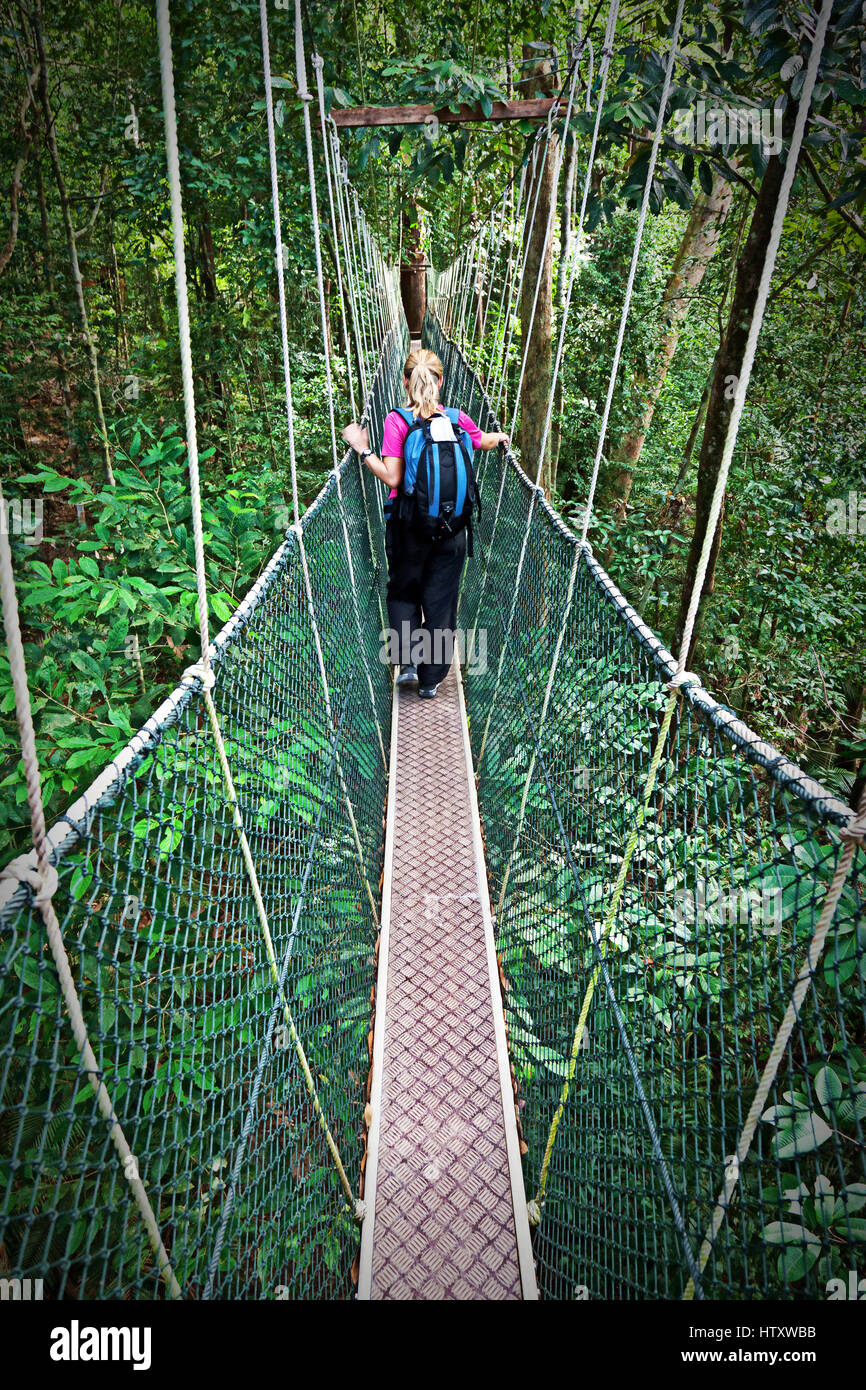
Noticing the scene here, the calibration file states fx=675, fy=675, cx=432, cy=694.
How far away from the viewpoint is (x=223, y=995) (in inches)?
42.6

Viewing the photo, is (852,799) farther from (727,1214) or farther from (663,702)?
(727,1214)

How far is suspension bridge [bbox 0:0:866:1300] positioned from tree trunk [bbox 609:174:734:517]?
289cm

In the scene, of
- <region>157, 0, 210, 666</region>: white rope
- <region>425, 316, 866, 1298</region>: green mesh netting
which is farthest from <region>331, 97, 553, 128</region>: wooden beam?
<region>157, 0, 210, 666</region>: white rope

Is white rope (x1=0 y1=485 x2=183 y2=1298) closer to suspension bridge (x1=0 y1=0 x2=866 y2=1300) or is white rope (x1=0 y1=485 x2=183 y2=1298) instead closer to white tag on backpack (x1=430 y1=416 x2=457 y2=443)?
suspension bridge (x1=0 y1=0 x2=866 y2=1300)

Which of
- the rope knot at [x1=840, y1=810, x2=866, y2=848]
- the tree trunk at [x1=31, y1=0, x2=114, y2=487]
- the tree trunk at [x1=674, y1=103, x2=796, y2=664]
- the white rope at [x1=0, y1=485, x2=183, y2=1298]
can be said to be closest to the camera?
the white rope at [x1=0, y1=485, x2=183, y2=1298]

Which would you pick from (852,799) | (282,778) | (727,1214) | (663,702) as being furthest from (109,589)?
(852,799)

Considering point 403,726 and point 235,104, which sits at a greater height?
point 235,104

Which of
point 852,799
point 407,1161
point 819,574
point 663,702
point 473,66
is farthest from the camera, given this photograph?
point 819,574

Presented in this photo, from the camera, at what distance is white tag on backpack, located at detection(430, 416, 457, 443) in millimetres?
2164

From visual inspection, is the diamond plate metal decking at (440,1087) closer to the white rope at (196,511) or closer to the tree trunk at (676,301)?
the white rope at (196,511)

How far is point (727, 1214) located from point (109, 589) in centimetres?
157

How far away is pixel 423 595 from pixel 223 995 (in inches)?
70.5

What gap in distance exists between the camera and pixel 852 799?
1595 millimetres

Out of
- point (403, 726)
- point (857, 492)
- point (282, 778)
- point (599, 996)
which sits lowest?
point (599, 996)
